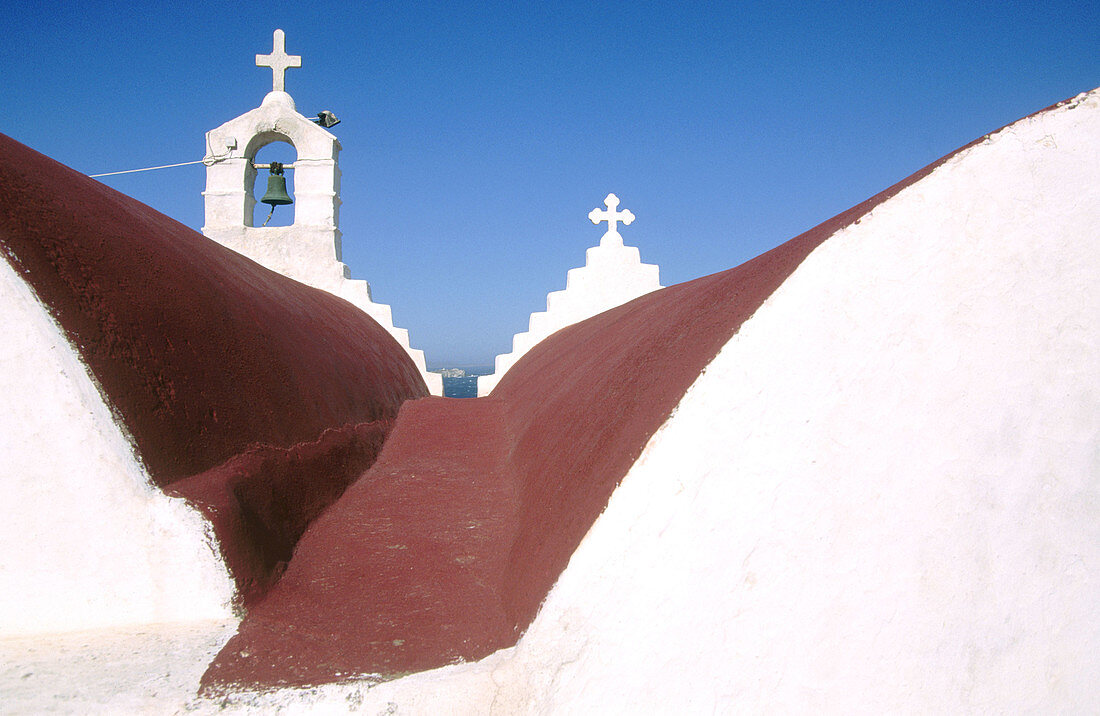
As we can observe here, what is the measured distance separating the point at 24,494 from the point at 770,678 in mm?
1795

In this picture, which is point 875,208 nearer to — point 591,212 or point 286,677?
point 286,677

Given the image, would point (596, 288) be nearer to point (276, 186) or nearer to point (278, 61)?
point (276, 186)

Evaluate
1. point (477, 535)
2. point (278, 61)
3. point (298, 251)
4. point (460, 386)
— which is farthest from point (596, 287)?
point (460, 386)

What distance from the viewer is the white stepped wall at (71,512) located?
167 cm

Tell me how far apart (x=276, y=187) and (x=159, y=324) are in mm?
5979

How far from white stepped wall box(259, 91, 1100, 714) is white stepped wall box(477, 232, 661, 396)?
6.97 meters

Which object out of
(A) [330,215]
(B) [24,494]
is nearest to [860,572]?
(B) [24,494]

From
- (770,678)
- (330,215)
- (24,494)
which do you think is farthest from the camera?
(330,215)

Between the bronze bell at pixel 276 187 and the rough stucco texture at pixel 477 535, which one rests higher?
the bronze bell at pixel 276 187

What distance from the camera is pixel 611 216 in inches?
343

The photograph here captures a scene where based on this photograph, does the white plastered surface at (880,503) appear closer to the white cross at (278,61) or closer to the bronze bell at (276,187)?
the bronze bell at (276,187)

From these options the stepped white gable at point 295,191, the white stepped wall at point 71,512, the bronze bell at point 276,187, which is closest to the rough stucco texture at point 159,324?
the white stepped wall at point 71,512

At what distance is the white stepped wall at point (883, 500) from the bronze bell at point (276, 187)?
6924mm

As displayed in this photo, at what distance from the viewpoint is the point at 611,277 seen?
336 inches
